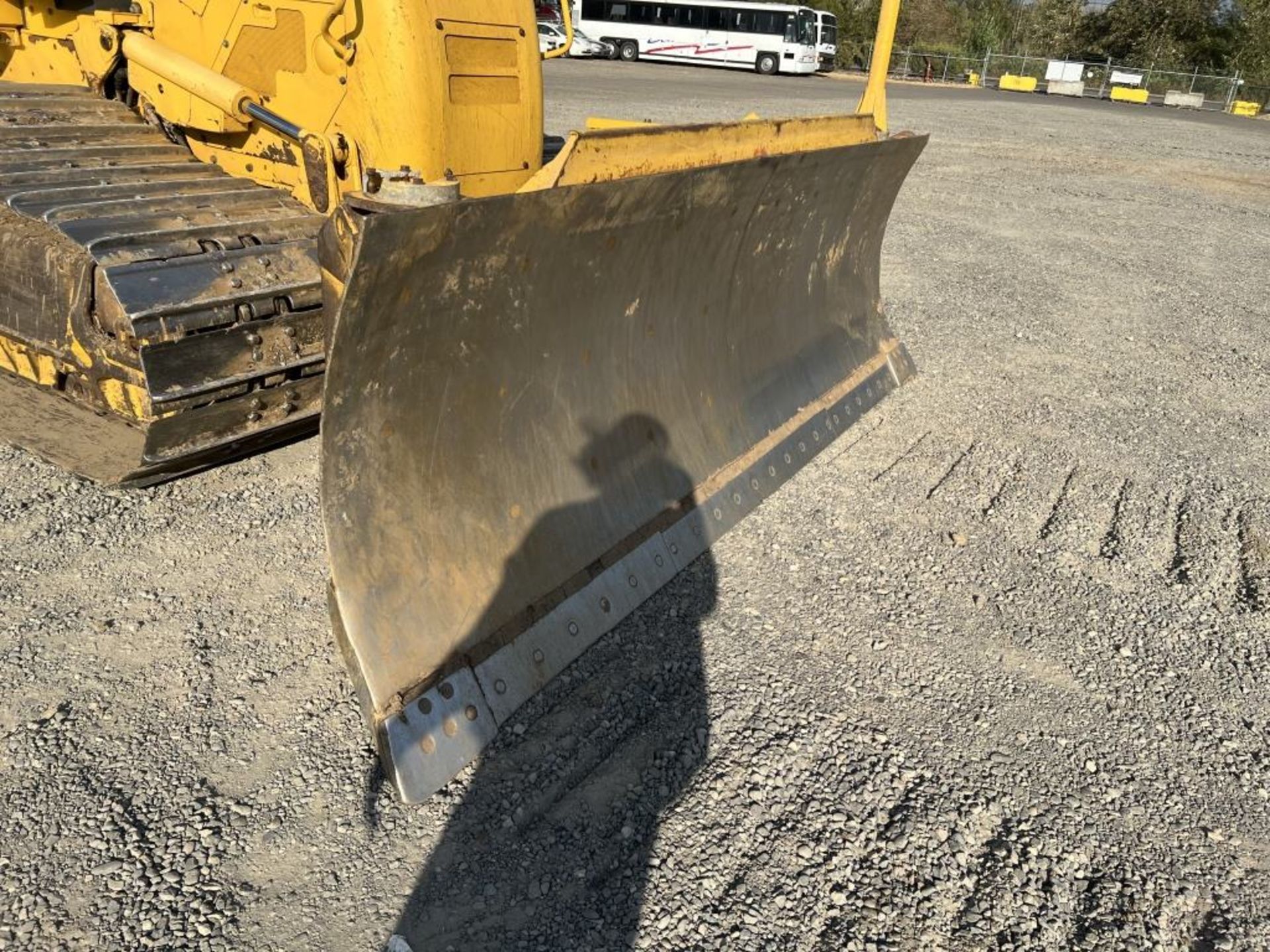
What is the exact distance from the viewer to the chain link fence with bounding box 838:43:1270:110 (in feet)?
105

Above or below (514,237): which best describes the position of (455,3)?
above

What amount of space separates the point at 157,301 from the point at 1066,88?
37.3 m

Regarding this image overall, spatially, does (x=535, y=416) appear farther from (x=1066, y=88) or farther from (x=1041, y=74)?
(x=1041, y=74)

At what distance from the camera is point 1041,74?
117 ft

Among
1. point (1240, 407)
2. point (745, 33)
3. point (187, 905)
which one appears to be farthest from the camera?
point (745, 33)

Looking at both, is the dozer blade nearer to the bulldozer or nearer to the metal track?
the bulldozer

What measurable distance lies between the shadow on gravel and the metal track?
1115 mm

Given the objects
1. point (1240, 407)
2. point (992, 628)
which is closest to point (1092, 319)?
point (1240, 407)

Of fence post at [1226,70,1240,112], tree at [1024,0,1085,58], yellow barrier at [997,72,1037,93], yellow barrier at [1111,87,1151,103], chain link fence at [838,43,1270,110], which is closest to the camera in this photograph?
fence post at [1226,70,1240,112]

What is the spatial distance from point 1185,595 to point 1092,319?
145 inches

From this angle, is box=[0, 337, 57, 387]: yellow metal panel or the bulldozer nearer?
the bulldozer

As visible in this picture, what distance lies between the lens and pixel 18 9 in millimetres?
4262

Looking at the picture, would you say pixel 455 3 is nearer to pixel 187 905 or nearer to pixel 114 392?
pixel 114 392

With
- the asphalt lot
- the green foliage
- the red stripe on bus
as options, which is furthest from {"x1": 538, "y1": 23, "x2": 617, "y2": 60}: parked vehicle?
the green foliage
